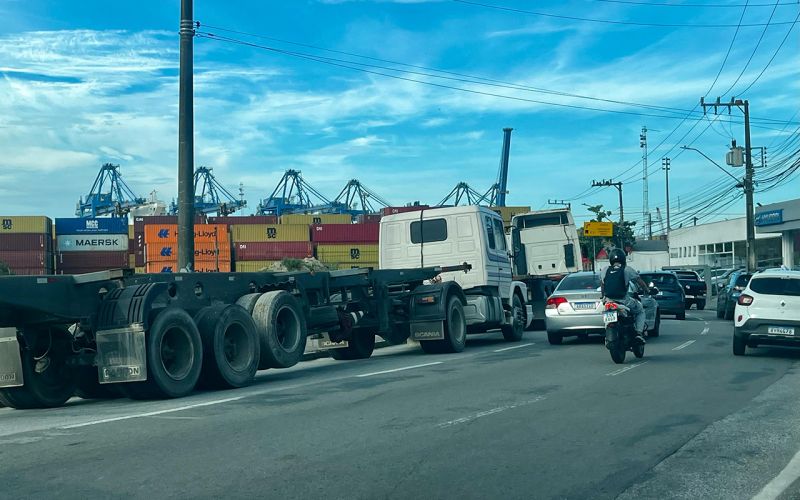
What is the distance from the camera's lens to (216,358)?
1108 centimetres

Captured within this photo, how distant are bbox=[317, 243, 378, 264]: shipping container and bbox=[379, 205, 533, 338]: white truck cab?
36.0 metres

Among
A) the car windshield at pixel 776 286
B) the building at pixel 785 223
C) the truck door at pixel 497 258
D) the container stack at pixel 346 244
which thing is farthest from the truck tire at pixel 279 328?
the container stack at pixel 346 244

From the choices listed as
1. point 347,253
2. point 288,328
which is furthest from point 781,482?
point 347,253

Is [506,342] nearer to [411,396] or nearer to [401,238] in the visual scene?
[401,238]

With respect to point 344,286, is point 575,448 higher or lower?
lower

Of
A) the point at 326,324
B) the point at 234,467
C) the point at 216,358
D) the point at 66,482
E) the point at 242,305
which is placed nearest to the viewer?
the point at 66,482

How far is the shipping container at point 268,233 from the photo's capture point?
178 ft

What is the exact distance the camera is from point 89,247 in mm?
36500

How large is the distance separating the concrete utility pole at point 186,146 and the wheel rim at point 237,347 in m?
4.95

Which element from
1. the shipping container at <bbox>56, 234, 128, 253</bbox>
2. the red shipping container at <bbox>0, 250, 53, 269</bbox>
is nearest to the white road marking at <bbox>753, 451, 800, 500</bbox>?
the shipping container at <bbox>56, 234, 128, 253</bbox>

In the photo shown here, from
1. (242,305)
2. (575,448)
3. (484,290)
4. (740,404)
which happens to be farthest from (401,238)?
(575,448)

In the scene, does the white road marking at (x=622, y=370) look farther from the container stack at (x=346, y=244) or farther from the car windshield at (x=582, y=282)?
the container stack at (x=346, y=244)

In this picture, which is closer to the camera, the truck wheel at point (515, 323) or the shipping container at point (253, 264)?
the truck wheel at point (515, 323)

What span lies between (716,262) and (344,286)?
2478 inches
